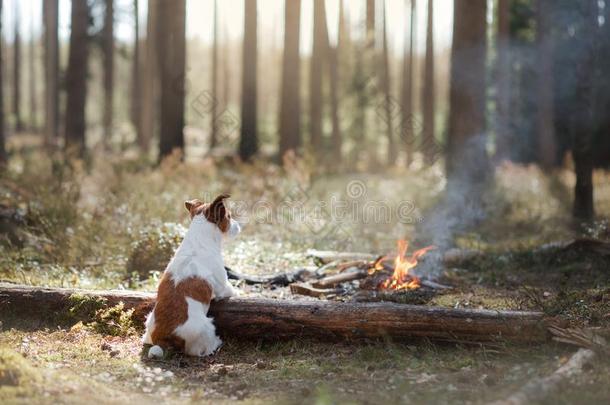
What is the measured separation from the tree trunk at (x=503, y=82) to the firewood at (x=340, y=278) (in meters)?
16.2

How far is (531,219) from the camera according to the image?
11977mm

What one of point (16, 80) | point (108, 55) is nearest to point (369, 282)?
point (108, 55)

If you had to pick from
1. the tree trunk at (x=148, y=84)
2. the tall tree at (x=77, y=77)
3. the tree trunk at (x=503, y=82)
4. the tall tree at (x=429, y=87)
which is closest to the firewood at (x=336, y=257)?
the tall tree at (x=77, y=77)

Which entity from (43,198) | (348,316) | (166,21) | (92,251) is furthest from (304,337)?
(166,21)

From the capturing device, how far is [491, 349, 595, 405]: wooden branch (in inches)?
168

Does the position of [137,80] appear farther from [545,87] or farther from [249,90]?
[545,87]

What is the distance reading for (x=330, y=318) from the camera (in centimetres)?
602

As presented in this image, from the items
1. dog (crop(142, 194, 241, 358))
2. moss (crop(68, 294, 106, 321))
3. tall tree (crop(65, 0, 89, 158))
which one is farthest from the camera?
tall tree (crop(65, 0, 89, 158))

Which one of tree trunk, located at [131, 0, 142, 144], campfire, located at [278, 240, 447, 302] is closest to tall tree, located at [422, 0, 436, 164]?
tree trunk, located at [131, 0, 142, 144]

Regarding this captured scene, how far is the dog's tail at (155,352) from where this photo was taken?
5.63m

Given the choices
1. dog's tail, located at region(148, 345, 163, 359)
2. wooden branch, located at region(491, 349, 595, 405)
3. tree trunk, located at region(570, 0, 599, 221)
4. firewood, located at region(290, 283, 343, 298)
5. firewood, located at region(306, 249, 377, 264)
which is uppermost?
tree trunk, located at region(570, 0, 599, 221)

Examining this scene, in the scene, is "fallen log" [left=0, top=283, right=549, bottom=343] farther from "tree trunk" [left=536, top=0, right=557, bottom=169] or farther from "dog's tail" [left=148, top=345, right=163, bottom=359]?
"tree trunk" [left=536, top=0, right=557, bottom=169]

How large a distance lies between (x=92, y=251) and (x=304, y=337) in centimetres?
405

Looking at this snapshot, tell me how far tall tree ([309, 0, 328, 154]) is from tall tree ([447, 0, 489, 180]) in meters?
9.22
